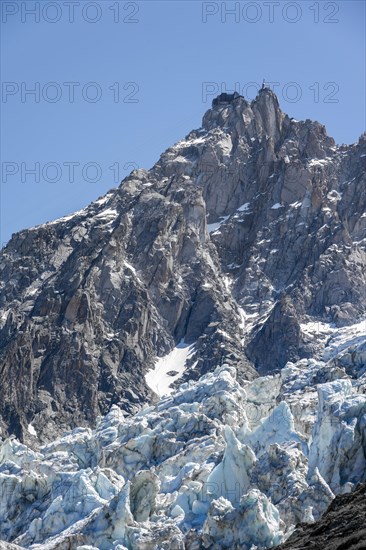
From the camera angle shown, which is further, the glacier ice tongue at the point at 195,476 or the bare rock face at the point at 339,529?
the glacier ice tongue at the point at 195,476

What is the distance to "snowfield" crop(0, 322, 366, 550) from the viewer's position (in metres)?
95.1

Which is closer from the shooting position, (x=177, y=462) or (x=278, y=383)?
(x=177, y=462)

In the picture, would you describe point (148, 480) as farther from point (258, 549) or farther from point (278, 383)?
point (278, 383)

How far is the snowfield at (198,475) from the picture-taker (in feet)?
312

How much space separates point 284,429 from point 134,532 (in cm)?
2784

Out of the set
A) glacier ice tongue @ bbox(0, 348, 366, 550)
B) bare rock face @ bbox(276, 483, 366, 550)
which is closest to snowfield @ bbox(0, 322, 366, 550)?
glacier ice tongue @ bbox(0, 348, 366, 550)

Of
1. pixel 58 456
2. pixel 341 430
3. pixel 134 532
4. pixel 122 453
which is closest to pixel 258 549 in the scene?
pixel 134 532

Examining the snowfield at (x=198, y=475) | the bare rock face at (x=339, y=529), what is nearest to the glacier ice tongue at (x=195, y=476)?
Answer: the snowfield at (x=198, y=475)

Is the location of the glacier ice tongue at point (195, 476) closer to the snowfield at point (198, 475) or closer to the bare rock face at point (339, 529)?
the snowfield at point (198, 475)

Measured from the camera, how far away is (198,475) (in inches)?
4424

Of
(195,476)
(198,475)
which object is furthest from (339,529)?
(195,476)

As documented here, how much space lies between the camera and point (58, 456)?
142 m

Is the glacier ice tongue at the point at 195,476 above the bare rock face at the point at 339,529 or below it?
above

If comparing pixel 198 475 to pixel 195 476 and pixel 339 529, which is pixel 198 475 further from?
pixel 339 529
